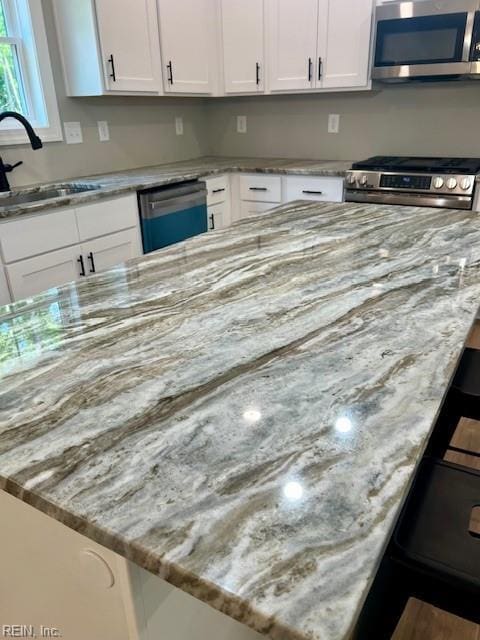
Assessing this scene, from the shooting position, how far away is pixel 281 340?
934mm

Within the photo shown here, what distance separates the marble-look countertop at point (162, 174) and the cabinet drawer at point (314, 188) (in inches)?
1.8

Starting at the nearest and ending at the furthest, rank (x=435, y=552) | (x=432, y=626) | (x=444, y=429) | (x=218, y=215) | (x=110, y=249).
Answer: (x=435, y=552)
(x=444, y=429)
(x=432, y=626)
(x=110, y=249)
(x=218, y=215)

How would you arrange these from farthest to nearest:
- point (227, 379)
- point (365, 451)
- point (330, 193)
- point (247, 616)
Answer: point (330, 193), point (227, 379), point (365, 451), point (247, 616)

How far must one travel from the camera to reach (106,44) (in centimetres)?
284

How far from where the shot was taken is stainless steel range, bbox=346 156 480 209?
285 cm

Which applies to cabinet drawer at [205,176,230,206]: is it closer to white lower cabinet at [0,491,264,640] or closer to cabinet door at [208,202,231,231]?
cabinet door at [208,202,231,231]

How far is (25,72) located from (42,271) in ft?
4.42

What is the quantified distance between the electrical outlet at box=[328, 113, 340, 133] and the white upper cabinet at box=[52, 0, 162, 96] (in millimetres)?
1399

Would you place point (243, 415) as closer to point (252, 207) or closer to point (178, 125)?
point (252, 207)

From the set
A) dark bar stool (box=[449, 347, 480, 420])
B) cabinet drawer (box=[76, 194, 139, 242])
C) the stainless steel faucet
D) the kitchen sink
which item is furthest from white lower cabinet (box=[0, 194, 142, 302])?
dark bar stool (box=[449, 347, 480, 420])

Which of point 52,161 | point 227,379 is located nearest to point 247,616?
point 227,379

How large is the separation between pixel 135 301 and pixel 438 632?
49.7 inches

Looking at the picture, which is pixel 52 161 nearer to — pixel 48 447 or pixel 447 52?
pixel 447 52

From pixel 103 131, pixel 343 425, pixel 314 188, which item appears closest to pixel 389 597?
pixel 343 425
